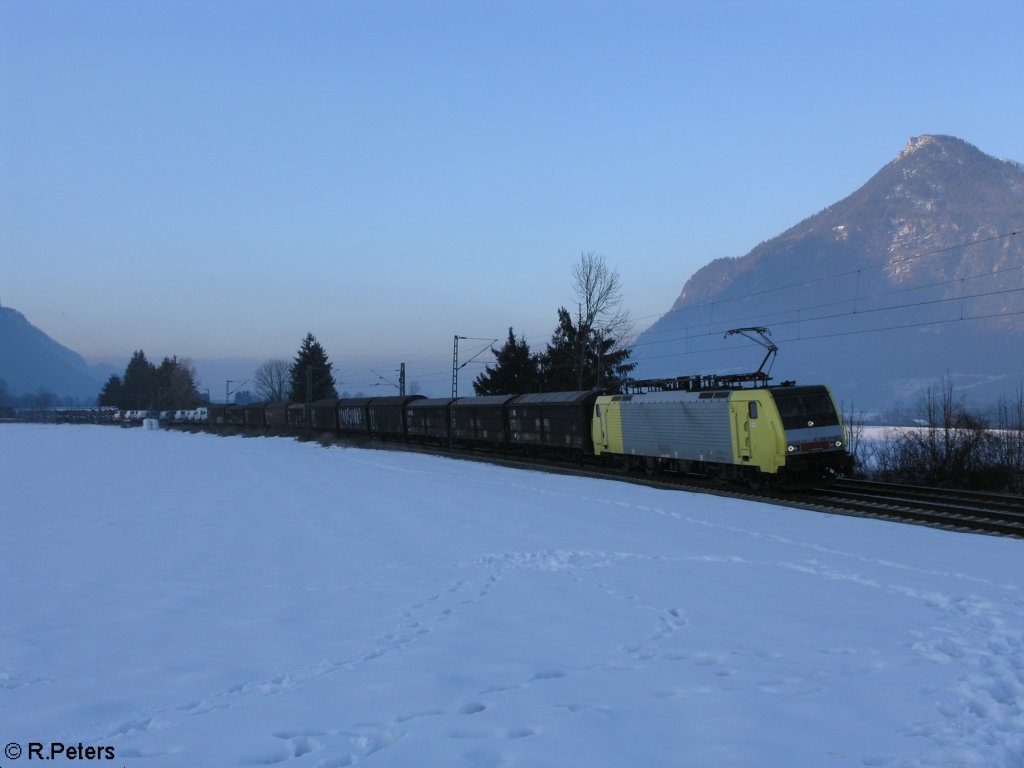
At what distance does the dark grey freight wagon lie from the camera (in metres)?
32.9

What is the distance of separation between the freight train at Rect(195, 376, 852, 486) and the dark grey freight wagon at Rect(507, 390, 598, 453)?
0.04 metres

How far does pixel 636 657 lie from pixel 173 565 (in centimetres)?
711

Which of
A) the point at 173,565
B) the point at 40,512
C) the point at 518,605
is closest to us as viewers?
the point at 518,605

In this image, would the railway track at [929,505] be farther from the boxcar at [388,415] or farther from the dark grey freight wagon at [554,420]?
the boxcar at [388,415]

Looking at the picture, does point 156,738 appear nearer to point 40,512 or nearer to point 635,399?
point 40,512

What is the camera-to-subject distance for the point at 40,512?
57.9ft

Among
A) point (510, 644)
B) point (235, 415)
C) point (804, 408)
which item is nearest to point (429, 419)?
point (804, 408)

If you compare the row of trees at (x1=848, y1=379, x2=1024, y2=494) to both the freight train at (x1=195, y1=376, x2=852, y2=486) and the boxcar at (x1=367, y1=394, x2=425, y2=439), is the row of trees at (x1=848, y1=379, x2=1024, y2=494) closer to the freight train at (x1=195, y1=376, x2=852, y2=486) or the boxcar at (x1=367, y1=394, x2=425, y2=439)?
the freight train at (x1=195, y1=376, x2=852, y2=486)

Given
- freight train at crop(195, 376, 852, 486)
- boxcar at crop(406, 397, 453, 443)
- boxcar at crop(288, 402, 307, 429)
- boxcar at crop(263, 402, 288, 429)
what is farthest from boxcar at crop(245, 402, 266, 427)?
freight train at crop(195, 376, 852, 486)

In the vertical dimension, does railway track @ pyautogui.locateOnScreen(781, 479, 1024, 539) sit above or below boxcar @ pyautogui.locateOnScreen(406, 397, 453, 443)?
below

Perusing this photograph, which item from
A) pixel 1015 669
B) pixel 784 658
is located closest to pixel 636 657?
pixel 784 658

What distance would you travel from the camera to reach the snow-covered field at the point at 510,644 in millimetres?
5094

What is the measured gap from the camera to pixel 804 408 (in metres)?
21.8

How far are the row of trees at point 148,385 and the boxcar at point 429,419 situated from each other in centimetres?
12353
